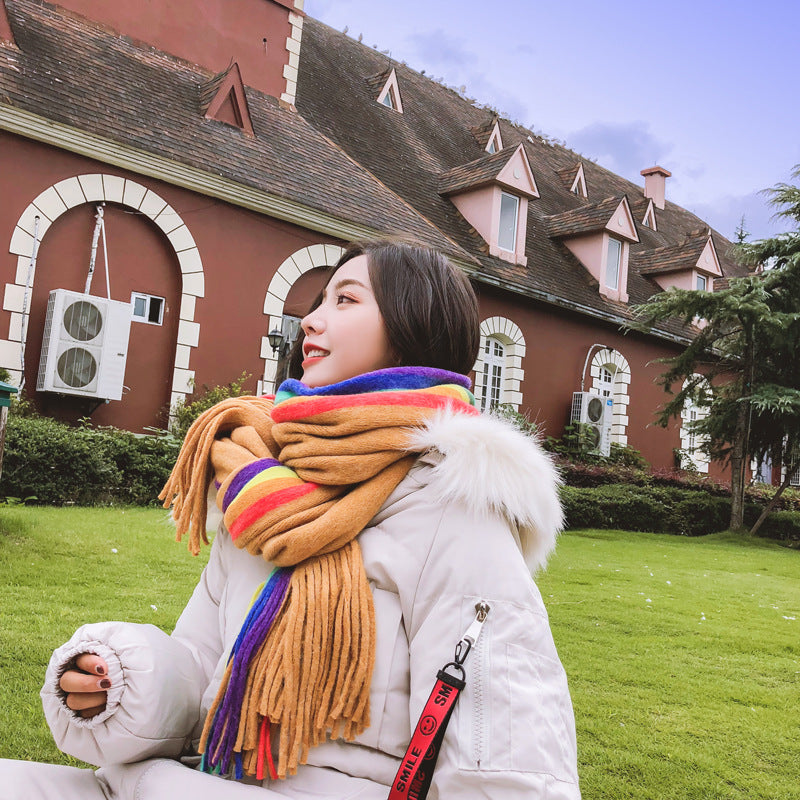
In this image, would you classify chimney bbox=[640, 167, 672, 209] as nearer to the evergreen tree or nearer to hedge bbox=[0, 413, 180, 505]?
the evergreen tree

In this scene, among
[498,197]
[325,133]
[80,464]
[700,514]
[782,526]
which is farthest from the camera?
[498,197]

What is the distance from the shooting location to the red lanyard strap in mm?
1448

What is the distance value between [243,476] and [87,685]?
52 centimetres

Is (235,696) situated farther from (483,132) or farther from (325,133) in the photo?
(483,132)

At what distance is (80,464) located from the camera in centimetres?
930

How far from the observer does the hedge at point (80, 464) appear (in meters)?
8.88

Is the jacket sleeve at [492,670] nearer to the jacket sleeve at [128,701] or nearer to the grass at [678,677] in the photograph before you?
the jacket sleeve at [128,701]

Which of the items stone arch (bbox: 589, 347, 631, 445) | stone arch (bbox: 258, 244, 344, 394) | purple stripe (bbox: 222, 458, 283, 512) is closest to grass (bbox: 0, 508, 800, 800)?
purple stripe (bbox: 222, 458, 283, 512)

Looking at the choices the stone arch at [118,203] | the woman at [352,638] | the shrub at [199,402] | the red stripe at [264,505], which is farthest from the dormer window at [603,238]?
the red stripe at [264,505]

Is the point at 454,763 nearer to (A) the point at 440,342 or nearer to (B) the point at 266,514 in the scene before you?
(B) the point at 266,514

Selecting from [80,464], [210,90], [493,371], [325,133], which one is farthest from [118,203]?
[493,371]

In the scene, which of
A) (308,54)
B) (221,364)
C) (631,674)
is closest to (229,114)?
(221,364)

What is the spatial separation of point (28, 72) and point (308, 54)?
9032mm

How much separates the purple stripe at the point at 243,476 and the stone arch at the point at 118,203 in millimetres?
9861
